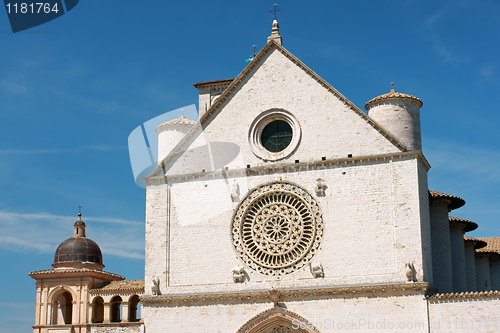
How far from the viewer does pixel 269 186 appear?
25469 millimetres

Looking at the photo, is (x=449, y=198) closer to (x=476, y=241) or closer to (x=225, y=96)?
(x=476, y=241)

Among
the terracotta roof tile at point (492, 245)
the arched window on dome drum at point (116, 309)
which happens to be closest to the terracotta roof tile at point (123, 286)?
the arched window on dome drum at point (116, 309)

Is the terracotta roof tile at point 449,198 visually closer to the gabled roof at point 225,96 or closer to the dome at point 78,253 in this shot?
the gabled roof at point 225,96

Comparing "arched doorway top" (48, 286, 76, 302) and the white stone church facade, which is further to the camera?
"arched doorway top" (48, 286, 76, 302)

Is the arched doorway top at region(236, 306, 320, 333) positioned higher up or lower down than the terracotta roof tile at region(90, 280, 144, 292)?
lower down

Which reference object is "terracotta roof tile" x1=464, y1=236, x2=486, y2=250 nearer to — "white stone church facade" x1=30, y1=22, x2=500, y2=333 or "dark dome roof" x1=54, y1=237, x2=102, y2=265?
"white stone church facade" x1=30, y1=22, x2=500, y2=333

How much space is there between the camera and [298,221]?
81.6ft

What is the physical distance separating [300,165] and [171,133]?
6.58 m

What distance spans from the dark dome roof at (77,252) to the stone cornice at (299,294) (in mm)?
11002

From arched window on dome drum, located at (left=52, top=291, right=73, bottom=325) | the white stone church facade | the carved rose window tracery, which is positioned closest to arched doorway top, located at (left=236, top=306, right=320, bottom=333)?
the white stone church facade

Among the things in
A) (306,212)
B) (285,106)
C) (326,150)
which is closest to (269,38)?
(285,106)

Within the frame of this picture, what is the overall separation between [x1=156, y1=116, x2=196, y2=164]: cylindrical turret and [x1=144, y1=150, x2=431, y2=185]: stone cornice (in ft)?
8.00

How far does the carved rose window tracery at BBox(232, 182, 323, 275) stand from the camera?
80.8 ft

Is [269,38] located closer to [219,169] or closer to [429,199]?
[219,169]
